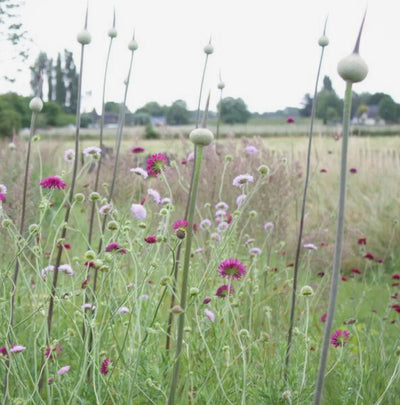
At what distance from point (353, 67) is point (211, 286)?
67.1 inches

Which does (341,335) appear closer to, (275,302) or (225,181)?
(275,302)

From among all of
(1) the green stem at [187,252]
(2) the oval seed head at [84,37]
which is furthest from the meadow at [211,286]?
(2) the oval seed head at [84,37]

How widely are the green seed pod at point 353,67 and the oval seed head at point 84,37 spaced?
101 centimetres

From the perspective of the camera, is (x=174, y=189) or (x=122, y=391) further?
(x=174, y=189)

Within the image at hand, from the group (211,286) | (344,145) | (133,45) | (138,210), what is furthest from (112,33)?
(344,145)

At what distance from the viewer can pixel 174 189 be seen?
152 inches

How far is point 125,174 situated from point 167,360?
107 inches

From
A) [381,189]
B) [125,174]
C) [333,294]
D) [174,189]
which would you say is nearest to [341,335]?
[333,294]

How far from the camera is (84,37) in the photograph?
5.24 ft

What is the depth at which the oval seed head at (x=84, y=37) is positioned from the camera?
62.8 inches

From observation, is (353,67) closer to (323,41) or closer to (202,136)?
(202,136)

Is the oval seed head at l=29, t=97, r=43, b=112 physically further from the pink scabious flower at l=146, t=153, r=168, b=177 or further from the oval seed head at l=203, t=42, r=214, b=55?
the oval seed head at l=203, t=42, r=214, b=55

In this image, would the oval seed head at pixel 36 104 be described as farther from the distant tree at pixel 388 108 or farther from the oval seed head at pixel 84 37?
the distant tree at pixel 388 108

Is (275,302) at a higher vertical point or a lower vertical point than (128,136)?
lower
